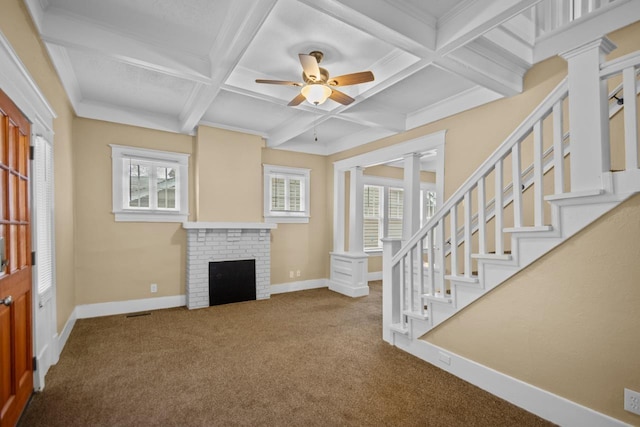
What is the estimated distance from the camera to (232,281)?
5.03m

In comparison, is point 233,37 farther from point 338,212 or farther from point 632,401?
point 338,212

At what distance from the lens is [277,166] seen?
18.9 ft

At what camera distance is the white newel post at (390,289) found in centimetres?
329

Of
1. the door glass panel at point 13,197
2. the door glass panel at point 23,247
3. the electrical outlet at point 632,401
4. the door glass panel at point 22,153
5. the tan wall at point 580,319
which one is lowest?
the electrical outlet at point 632,401

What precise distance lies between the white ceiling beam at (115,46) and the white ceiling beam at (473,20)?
2.22m

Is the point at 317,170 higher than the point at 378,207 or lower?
higher

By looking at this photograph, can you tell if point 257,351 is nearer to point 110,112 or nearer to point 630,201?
point 630,201

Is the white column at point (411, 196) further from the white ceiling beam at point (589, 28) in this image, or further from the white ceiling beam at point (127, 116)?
the white ceiling beam at point (127, 116)

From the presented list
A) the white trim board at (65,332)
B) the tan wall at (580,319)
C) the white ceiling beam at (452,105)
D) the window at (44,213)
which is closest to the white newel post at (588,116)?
the tan wall at (580,319)

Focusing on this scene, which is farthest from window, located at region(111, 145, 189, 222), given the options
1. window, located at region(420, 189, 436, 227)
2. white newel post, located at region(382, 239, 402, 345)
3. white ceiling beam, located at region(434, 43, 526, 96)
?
window, located at region(420, 189, 436, 227)

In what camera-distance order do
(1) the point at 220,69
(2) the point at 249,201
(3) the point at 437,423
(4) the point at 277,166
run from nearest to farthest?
(3) the point at 437,423 < (1) the point at 220,69 < (2) the point at 249,201 < (4) the point at 277,166

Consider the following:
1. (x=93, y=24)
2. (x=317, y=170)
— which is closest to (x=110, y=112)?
(x=93, y=24)

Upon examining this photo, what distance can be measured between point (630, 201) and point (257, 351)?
10.4ft

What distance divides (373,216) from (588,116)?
524 centimetres
